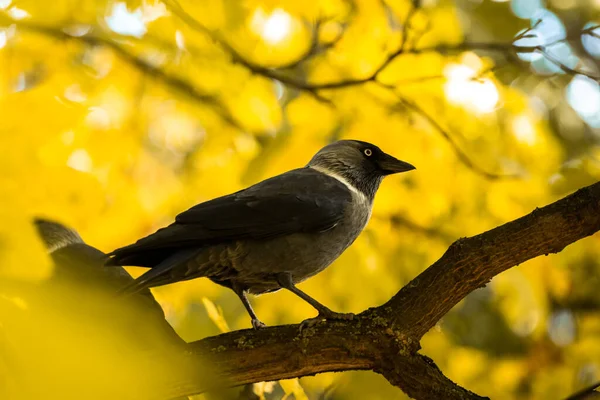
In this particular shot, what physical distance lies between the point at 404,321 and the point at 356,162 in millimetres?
1375

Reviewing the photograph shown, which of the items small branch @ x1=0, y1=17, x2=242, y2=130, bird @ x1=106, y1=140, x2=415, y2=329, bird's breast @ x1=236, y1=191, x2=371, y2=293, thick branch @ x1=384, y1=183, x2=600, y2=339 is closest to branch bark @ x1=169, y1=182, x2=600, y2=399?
thick branch @ x1=384, y1=183, x2=600, y2=339

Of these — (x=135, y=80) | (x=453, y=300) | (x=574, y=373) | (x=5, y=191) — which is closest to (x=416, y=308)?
(x=453, y=300)

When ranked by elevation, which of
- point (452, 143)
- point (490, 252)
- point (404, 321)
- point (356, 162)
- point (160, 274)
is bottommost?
point (404, 321)

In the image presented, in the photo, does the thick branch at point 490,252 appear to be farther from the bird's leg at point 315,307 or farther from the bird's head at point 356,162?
the bird's head at point 356,162

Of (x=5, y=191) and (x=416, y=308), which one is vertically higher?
(x=5, y=191)

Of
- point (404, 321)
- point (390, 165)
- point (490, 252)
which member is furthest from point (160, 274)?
point (390, 165)

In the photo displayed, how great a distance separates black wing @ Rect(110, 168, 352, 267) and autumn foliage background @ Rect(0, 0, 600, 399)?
46 cm

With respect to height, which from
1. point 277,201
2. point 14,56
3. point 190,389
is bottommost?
point 190,389

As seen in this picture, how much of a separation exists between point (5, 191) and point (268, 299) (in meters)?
2.64

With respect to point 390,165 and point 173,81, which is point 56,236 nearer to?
point 173,81

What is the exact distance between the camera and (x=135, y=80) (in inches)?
149

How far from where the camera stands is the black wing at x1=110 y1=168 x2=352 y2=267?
2.78 metres

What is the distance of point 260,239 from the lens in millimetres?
2967

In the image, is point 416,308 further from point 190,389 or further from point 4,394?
point 4,394
